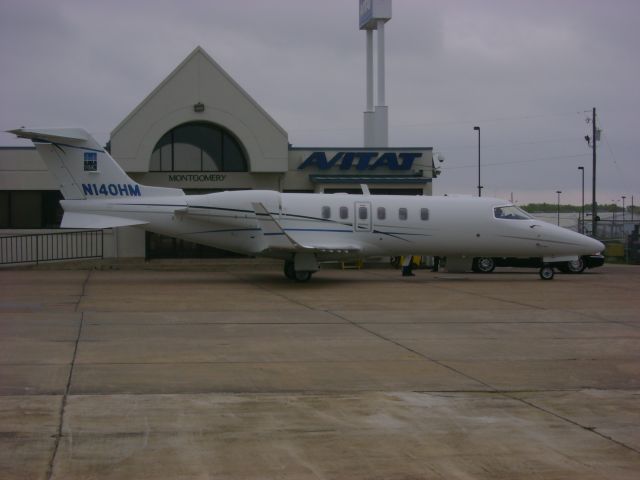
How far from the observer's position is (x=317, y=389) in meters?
9.41

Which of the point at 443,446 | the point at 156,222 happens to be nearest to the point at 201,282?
the point at 156,222

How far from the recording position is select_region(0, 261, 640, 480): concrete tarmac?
657cm

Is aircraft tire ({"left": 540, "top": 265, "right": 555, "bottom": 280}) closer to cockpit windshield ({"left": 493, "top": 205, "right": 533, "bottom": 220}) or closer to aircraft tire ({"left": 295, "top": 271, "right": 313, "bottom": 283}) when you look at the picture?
cockpit windshield ({"left": 493, "top": 205, "right": 533, "bottom": 220})

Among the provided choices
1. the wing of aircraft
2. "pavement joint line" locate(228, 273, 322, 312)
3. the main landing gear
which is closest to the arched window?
"pavement joint line" locate(228, 273, 322, 312)

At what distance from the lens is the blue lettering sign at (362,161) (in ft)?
115

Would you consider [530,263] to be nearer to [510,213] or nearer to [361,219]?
[510,213]

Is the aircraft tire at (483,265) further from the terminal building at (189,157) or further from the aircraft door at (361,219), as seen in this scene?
the aircraft door at (361,219)

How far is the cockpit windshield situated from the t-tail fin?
36.7 ft

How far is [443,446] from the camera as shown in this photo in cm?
704

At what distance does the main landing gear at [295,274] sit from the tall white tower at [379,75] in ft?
49.1

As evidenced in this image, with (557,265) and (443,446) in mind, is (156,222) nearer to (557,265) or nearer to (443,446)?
(557,265)

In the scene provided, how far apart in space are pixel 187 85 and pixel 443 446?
2802 cm

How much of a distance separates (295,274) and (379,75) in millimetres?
19579

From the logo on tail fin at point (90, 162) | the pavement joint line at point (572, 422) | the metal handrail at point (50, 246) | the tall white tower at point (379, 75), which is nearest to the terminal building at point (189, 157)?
the metal handrail at point (50, 246)
